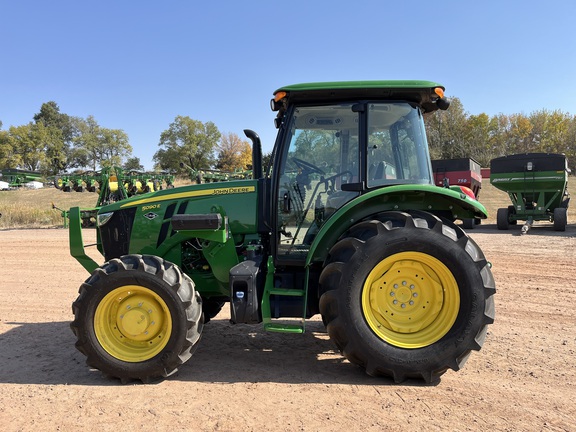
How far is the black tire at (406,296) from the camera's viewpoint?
10.4 feet

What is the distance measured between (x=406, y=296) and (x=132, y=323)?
224 cm

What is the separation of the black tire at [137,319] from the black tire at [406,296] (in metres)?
1.13

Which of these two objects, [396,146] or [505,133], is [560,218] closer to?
[396,146]

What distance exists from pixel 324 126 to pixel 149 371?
2510mm

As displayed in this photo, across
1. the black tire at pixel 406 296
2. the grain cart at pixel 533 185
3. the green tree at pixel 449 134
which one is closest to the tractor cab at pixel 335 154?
the black tire at pixel 406 296

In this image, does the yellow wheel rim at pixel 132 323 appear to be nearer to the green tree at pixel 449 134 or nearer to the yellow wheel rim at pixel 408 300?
the yellow wheel rim at pixel 408 300

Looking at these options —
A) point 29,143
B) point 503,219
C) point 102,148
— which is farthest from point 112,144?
point 503,219

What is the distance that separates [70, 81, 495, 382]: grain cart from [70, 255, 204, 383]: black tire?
1 cm

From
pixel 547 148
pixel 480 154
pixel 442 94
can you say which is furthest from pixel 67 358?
pixel 547 148

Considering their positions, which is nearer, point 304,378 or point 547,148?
point 304,378

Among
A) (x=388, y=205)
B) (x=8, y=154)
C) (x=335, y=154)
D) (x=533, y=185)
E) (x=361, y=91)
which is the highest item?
(x=8, y=154)

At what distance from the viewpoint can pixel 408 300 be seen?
337 cm

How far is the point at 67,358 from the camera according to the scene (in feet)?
13.0

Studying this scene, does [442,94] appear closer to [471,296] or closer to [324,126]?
[324,126]
